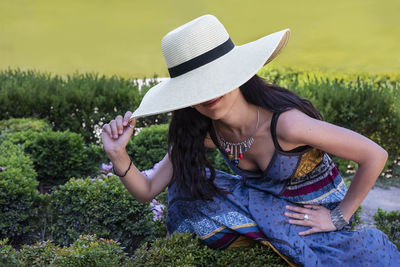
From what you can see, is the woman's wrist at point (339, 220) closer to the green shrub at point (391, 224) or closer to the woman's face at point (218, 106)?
the woman's face at point (218, 106)

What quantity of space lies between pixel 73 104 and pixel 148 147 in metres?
1.46

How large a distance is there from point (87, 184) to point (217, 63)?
5.51ft

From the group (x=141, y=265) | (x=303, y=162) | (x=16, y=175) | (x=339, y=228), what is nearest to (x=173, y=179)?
(x=141, y=265)

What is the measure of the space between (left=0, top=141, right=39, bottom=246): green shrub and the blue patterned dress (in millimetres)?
1625

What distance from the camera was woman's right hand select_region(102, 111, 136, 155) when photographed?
8.13ft

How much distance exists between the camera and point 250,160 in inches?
103

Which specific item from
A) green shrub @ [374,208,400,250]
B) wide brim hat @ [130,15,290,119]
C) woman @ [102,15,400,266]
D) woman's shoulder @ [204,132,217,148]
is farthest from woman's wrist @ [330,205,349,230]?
green shrub @ [374,208,400,250]

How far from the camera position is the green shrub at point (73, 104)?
18.6ft

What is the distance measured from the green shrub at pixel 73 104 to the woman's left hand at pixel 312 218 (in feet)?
11.6

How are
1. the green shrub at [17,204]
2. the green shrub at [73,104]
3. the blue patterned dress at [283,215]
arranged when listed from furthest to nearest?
the green shrub at [73,104], the green shrub at [17,204], the blue patterned dress at [283,215]

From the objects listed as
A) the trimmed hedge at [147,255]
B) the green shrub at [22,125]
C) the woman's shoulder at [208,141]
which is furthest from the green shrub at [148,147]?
the trimmed hedge at [147,255]

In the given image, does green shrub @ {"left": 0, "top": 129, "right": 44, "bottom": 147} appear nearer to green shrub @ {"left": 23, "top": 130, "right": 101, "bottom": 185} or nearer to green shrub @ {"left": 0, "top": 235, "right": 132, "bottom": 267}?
green shrub @ {"left": 23, "top": 130, "right": 101, "bottom": 185}

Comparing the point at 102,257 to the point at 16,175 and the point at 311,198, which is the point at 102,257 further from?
the point at 16,175

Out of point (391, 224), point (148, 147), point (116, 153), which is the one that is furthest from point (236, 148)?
point (148, 147)
